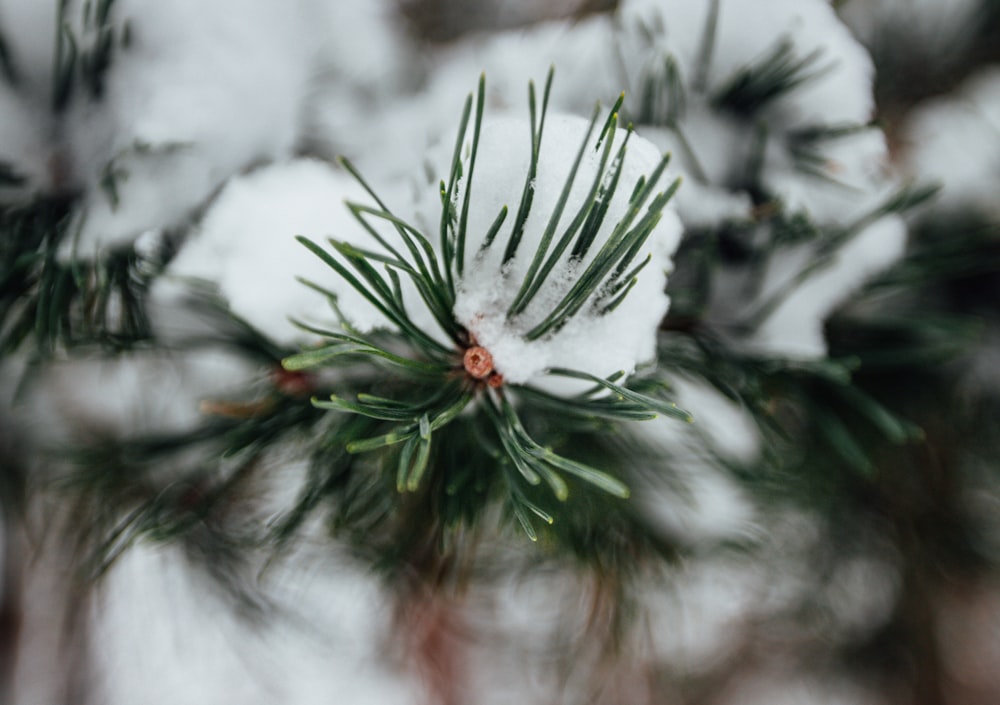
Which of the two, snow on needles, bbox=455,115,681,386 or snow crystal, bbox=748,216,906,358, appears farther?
snow crystal, bbox=748,216,906,358

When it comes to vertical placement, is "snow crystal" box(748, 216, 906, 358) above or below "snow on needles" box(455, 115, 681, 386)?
below

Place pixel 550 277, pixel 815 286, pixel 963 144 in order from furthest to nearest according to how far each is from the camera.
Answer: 1. pixel 963 144
2. pixel 815 286
3. pixel 550 277

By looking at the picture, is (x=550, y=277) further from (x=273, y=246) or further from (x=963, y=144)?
(x=963, y=144)

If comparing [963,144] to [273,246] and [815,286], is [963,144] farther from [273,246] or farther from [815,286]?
[273,246]

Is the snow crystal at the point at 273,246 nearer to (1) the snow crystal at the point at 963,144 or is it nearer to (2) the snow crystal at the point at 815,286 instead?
(2) the snow crystal at the point at 815,286

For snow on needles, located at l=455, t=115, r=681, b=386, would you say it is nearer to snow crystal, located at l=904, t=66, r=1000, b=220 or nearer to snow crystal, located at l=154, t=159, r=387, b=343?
snow crystal, located at l=154, t=159, r=387, b=343

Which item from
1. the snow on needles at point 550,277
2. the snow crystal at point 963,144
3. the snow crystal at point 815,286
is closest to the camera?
the snow on needles at point 550,277

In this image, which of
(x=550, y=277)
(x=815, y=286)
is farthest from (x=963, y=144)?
(x=550, y=277)

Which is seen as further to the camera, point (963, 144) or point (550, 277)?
point (963, 144)

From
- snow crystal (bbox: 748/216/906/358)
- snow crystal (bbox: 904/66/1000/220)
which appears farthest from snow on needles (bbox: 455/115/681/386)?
snow crystal (bbox: 904/66/1000/220)

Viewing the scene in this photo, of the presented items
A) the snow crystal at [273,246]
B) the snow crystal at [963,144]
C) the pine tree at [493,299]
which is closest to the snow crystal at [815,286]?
the pine tree at [493,299]

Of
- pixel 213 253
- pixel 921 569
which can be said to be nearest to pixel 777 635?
pixel 921 569

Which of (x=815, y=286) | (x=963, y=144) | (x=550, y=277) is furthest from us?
(x=963, y=144)
